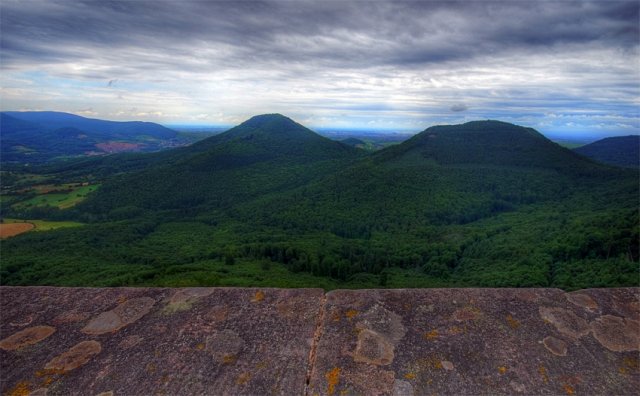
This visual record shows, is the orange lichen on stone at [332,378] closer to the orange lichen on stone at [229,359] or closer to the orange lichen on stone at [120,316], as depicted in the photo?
the orange lichen on stone at [229,359]

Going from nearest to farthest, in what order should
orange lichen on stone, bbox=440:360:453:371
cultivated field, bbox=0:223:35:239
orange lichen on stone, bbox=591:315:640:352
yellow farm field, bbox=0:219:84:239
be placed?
orange lichen on stone, bbox=440:360:453:371, orange lichen on stone, bbox=591:315:640:352, cultivated field, bbox=0:223:35:239, yellow farm field, bbox=0:219:84:239

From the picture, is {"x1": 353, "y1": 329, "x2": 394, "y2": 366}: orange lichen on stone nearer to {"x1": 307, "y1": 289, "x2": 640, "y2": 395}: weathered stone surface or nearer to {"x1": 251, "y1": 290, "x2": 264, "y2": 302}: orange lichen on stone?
{"x1": 307, "y1": 289, "x2": 640, "y2": 395}: weathered stone surface

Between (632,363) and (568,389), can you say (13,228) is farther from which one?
(632,363)

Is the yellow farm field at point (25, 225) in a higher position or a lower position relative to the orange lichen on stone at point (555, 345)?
lower

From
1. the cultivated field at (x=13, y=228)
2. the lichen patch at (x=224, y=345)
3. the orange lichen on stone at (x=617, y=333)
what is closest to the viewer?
the lichen patch at (x=224, y=345)

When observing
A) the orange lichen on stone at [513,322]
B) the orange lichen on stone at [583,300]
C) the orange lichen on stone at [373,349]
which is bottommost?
the orange lichen on stone at [373,349]

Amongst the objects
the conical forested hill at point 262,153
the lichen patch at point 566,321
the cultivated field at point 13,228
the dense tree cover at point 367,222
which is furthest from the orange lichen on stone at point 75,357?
the conical forested hill at point 262,153

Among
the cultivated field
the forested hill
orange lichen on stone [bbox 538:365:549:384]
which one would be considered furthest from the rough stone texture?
the forested hill

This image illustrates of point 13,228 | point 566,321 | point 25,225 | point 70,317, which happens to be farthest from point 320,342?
point 25,225
